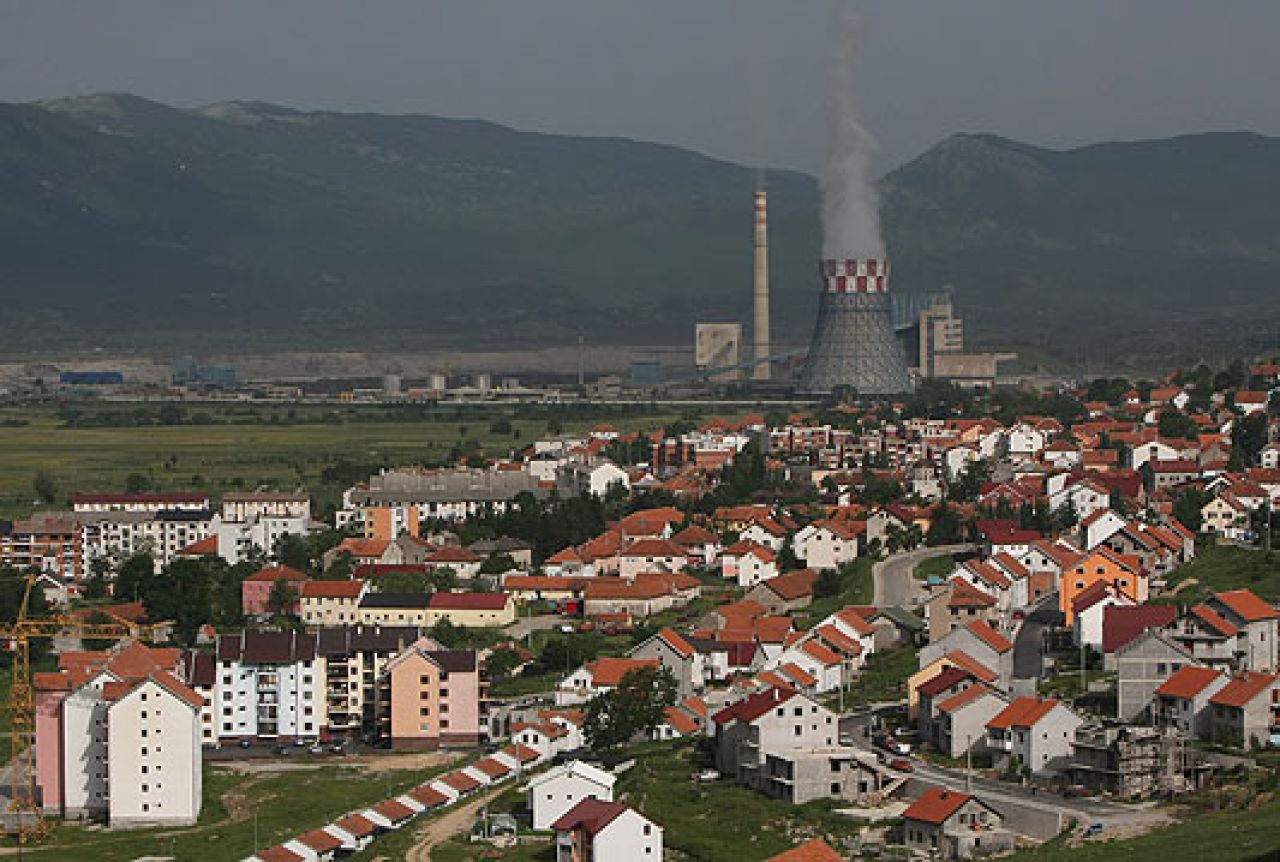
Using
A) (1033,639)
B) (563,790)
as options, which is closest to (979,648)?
(1033,639)

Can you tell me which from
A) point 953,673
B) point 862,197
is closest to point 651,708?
point 953,673

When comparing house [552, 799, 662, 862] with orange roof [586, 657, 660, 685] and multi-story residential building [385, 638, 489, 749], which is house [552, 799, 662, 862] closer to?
orange roof [586, 657, 660, 685]

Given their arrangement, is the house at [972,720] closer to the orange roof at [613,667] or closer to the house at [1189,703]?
the house at [1189,703]

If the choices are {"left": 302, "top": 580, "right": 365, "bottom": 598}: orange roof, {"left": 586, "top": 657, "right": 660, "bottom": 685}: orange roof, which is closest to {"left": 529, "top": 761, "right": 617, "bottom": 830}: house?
{"left": 586, "top": 657, "right": 660, "bottom": 685}: orange roof

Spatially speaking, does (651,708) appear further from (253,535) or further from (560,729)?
(253,535)

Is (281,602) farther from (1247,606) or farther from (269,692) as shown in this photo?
(1247,606)

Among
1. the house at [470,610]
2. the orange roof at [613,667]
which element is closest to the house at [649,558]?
the house at [470,610]
